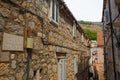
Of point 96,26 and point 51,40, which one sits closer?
point 51,40

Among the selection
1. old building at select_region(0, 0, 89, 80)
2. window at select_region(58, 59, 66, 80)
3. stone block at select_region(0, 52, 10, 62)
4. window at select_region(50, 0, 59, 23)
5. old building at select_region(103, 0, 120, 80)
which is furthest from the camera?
window at select_region(58, 59, 66, 80)

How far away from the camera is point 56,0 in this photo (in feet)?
22.9

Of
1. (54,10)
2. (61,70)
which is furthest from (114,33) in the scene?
(54,10)

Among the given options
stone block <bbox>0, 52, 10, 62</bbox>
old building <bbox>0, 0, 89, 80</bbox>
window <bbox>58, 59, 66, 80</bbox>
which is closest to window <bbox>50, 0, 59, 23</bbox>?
old building <bbox>0, 0, 89, 80</bbox>

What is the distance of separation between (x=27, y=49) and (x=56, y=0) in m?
3.27

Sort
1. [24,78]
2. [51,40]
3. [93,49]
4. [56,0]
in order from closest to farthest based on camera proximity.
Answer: [24,78]
[51,40]
[56,0]
[93,49]

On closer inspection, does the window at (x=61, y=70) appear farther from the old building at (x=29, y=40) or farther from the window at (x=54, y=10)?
the window at (x=54, y=10)

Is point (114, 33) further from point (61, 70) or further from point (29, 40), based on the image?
point (29, 40)

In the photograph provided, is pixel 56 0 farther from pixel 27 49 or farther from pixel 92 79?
pixel 92 79

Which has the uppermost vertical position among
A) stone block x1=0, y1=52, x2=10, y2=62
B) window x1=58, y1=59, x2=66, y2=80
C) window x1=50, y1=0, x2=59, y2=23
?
window x1=50, y1=0, x2=59, y2=23

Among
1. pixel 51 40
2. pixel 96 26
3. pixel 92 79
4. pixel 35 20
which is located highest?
pixel 96 26

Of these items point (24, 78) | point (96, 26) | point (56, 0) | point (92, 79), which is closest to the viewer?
point (24, 78)

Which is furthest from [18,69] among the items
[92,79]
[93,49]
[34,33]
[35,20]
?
[93,49]

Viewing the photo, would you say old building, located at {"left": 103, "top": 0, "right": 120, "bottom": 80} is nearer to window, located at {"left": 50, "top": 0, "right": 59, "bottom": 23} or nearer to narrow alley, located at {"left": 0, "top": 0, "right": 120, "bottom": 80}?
narrow alley, located at {"left": 0, "top": 0, "right": 120, "bottom": 80}
